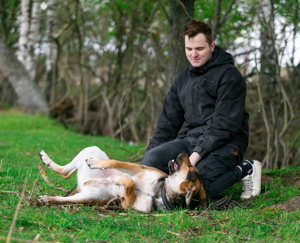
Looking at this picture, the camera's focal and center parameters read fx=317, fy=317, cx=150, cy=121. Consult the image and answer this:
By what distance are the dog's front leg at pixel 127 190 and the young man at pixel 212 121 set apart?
0.64 meters

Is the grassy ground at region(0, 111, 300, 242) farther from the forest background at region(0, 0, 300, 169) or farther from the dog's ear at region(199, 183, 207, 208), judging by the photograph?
the forest background at region(0, 0, 300, 169)

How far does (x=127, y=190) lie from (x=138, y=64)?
7520 mm

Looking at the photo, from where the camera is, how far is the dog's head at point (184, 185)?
3389mm

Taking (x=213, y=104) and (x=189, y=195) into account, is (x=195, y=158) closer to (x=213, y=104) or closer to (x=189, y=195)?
(x=189, y=195)

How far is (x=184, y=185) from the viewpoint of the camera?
11.1 ft

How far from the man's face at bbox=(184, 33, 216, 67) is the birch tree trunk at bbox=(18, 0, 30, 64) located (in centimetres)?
1054

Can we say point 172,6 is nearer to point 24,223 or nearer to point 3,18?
point 24,223

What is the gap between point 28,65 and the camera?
44.9ft

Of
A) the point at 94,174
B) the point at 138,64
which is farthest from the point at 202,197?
the point at 138,64

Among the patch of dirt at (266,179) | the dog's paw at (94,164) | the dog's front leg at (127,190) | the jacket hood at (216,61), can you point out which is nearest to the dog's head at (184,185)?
the dog's front leg at (127,190)

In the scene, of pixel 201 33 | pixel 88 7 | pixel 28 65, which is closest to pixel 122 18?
pixel 88 7

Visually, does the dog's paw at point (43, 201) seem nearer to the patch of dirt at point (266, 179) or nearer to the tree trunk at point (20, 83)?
the patch of dirt at point (266, 179)

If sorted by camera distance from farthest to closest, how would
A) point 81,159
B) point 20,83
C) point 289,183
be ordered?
point 20,83 < point 289,183 < point 81,159

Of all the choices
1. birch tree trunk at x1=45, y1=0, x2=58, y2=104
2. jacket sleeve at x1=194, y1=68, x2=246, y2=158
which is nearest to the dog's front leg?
jacket sleeve at x1=194, y1=68, x2=246, y2=158
